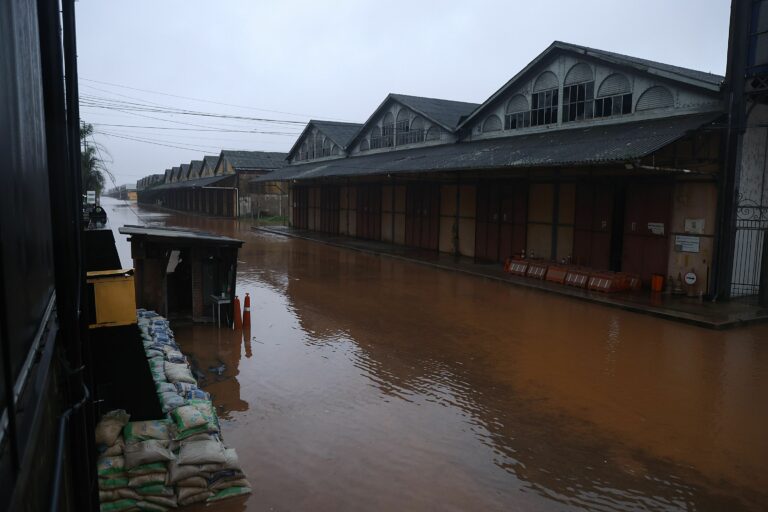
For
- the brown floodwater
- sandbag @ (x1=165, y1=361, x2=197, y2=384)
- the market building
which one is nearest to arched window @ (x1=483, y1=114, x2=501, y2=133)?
the market building

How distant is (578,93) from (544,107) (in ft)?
5.65

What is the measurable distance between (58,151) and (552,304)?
1286 centimetres

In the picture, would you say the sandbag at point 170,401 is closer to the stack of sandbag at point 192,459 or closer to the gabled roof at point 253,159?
the stack of sandbag at point 192,459

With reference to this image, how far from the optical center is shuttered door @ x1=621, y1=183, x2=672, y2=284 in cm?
1520

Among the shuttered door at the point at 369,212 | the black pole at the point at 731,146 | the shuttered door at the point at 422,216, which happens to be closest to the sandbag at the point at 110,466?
the black pole at the point at 731,146

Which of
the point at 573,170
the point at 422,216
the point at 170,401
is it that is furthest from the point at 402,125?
the point at 170,401

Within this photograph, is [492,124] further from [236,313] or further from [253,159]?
[253,159]

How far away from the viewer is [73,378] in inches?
120

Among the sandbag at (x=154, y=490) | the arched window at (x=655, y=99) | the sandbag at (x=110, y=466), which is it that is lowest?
the sandbag at (x=154, y=490)

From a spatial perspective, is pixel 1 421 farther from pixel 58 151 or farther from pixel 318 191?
pixel 318 191

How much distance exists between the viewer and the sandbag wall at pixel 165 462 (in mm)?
4945

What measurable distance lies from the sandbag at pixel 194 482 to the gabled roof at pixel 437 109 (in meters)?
22.3

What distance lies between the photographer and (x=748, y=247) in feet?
47.2

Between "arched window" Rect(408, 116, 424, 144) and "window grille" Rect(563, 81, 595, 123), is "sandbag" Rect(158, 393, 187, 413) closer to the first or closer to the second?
"window grille" Rect(563, 81, 595, 123)
